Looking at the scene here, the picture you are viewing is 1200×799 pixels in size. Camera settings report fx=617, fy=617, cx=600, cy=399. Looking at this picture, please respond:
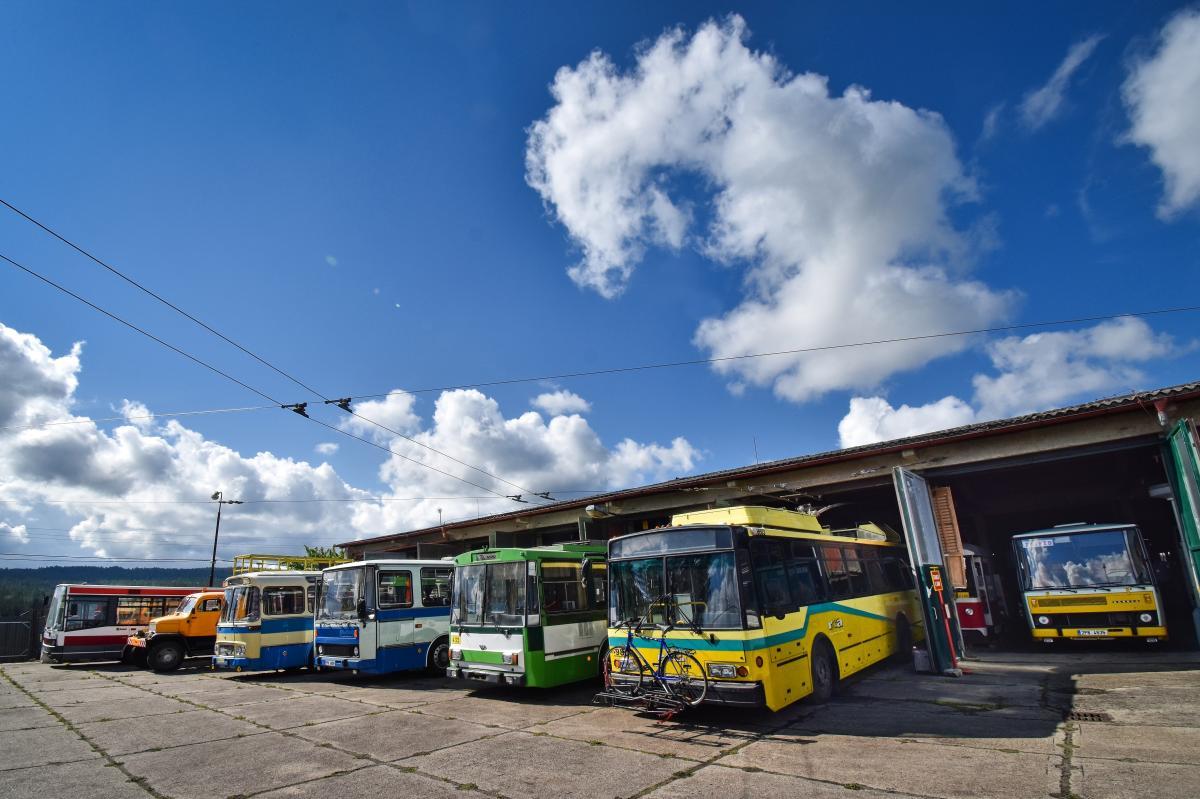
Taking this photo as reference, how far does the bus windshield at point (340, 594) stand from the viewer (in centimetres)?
1350

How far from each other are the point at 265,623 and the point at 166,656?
19.3 feet

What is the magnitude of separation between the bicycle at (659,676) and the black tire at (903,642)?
7140mm

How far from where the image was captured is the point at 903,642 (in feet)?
43.4

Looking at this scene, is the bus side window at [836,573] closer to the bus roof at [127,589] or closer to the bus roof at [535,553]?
the bus roof at [535,553]

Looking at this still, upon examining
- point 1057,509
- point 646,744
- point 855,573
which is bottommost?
point 646,744

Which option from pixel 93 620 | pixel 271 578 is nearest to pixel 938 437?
pixel 271 578

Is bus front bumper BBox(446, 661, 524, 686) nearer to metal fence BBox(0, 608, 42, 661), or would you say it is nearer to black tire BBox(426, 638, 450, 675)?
black tire BBox(426, 638, 450, 675)

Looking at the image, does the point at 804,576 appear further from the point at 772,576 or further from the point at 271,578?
the point at 271,578

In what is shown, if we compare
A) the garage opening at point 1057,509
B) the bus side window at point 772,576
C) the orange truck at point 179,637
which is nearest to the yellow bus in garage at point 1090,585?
the garage opening at point 1057,509

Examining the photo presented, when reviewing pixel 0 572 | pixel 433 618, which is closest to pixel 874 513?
→ pixel 433 618

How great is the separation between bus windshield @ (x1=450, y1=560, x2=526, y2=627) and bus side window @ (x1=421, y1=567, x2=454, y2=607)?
8.55 feet

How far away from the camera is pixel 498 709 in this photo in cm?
1016

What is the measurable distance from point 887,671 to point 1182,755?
6585mm

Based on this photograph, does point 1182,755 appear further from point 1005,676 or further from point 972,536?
point 972,536
